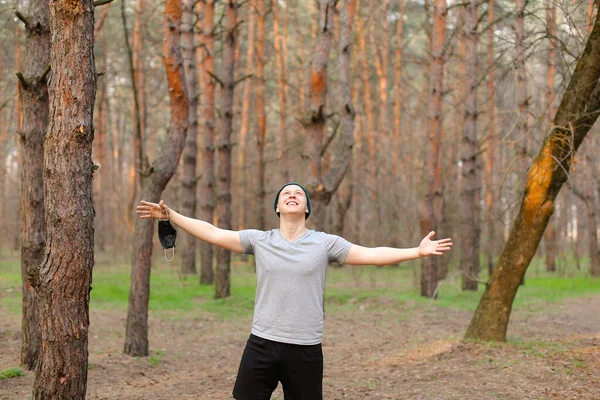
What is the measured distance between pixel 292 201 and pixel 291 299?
638 mm

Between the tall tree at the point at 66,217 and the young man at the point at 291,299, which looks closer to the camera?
the young man at the point at 291,299

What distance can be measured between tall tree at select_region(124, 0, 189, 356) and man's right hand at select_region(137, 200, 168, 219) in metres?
3.79

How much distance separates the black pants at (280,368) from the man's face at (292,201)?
2.77ft

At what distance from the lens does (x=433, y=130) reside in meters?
15.4

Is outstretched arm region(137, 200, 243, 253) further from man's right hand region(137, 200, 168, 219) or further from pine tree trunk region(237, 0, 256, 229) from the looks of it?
pine tree trunk region(237, 0, 256, 229)

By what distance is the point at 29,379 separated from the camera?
23.2ft

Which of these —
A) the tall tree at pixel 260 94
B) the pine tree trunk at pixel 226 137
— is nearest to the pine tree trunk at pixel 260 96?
the tall tree at pixel 260 94

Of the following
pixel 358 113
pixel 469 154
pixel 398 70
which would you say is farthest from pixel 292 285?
pixel 358 113

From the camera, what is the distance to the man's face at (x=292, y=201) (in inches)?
173

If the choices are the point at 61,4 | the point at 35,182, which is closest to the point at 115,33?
the point at 35,182

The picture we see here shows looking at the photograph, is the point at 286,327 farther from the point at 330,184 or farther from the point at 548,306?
the point at 548,306

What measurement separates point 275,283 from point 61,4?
2.42 m

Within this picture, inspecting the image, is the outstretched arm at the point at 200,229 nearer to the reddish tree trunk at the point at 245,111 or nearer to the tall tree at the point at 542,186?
the tall tree at the point at 542,186

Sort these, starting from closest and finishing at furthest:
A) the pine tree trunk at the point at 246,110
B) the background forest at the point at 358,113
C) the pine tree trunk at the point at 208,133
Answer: the pine tree trunk at the point at 208,133 → the background forest at the point at 358,113 → the pine tree trunk at the point at 246,110
